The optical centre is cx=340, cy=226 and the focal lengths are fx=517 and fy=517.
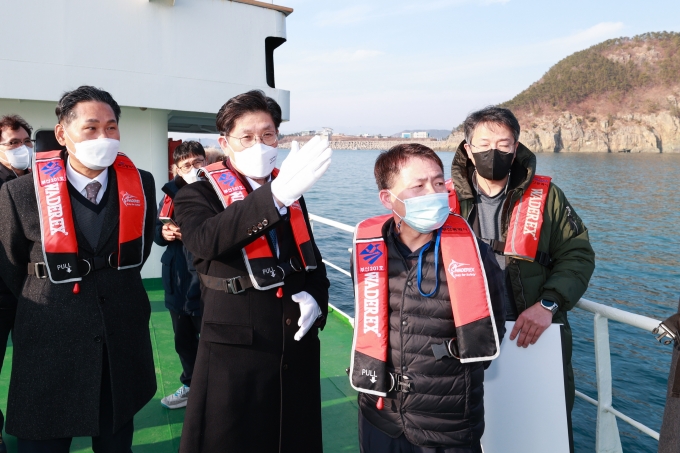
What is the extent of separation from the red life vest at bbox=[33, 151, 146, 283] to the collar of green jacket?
1.50 meters

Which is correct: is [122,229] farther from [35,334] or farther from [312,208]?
[312,208]

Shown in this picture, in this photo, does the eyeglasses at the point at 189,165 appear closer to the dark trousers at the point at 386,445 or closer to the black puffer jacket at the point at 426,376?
the black puffer jacket at the point at 426,376

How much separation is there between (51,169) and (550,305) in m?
2.14

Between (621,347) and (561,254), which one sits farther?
(621,347)

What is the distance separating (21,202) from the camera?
79.6 inches

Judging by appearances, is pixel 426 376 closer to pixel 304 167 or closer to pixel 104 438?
pixel 304 167

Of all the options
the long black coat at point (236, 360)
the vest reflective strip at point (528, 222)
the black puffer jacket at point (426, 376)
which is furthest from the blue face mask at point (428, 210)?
the vest reflective strip at point (528, 222)

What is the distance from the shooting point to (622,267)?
19250 millimetres

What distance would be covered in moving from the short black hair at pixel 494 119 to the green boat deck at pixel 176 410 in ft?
5.88

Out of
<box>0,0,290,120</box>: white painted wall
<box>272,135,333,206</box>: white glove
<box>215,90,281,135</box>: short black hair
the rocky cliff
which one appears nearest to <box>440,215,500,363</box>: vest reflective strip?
<box>272,135,333,206</box>: white glove

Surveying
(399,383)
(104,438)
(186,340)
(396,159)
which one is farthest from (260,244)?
(186,340)

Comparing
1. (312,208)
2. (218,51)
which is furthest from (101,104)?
(312,208)

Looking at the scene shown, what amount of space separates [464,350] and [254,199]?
850 mm

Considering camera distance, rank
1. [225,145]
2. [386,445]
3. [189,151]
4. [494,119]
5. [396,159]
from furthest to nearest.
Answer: [189,151], [494,119], [225,145], [396,159], [386,445]
